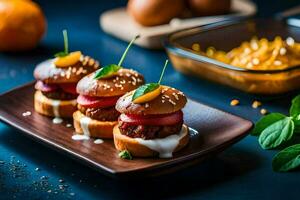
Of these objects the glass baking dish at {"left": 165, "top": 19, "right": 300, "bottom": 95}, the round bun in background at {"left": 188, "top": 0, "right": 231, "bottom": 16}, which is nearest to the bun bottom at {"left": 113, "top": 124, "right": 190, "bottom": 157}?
the glass baking dish at {"left": 165, "top": 19, "right": 300, "bottom": 95}

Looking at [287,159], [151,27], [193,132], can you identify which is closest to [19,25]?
[151,27]

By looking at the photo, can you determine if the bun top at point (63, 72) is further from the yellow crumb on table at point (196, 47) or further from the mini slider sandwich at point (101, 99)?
the yellow crumb on table at point (196, 47)

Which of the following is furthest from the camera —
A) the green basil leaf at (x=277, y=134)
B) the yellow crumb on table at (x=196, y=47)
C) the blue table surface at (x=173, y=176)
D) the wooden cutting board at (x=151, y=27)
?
the wooden cutting board at (x=151, y=27)

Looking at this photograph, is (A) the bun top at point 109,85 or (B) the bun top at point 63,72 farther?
(B) the bun top at point 63,72

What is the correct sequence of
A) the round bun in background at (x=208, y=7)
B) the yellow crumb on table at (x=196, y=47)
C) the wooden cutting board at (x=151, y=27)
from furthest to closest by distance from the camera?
the round bun in background at (x=208, y=7) → the wooden cutting board at (x=151, y=27) → the yellow crumb on table at (x=196, y=47)

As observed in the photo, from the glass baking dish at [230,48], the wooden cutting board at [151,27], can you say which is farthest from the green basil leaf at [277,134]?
the wooden cutting board at [151,27]

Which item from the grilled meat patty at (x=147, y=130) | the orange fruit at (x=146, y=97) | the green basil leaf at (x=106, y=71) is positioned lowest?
the grilled meat patty at (x=147, y=130)

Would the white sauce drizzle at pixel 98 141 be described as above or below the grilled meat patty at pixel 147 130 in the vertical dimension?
below

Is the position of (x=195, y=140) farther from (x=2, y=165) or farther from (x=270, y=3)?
(x=270, y=3)

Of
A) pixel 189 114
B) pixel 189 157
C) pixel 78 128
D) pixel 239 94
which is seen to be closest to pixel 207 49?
pixel 239 94
